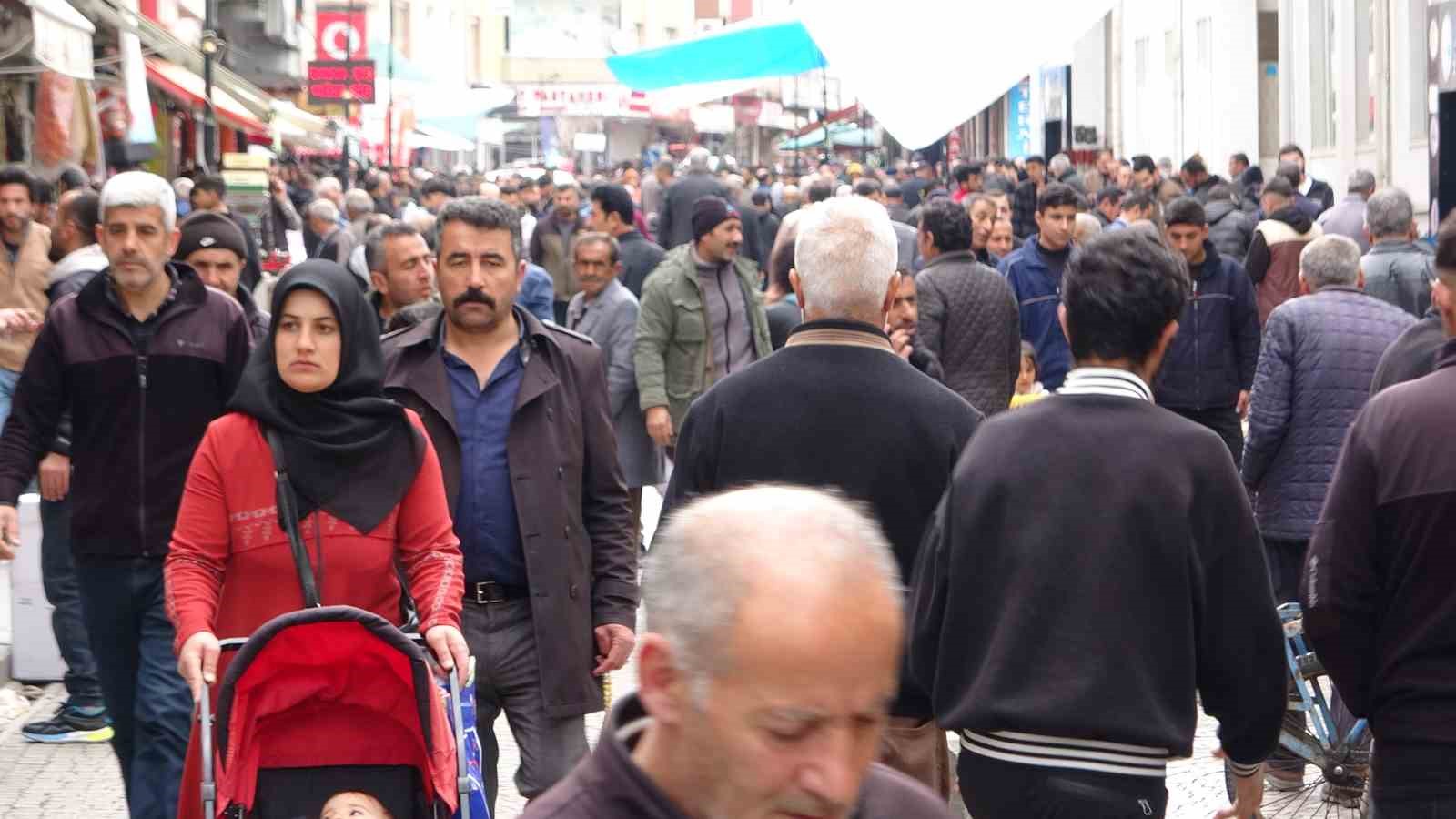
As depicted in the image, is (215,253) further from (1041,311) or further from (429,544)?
(1041,311)

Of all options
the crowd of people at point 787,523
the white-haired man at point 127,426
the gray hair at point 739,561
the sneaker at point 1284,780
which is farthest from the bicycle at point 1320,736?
the gray hair at point 739,561

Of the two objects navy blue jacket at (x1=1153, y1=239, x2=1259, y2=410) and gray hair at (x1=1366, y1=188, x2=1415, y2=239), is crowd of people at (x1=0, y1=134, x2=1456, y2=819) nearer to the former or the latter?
navy blue jacket at (x1=1153, y1=239, x2=1259, y2=410)

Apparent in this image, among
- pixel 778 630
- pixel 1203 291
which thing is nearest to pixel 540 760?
pixel 778 630

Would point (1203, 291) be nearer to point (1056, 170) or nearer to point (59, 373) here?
point (59, 373)

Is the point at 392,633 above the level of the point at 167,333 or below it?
below

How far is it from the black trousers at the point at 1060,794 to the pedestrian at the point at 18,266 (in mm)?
6096

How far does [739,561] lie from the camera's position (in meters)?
2.12

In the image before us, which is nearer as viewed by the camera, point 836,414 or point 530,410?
point 836,414

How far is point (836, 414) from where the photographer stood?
493 cm

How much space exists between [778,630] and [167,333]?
14.4ft

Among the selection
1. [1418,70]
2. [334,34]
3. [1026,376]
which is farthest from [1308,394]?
[334,34]

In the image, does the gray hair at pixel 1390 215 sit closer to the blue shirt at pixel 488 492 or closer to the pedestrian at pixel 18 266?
the pedestrian at pixel 18 266

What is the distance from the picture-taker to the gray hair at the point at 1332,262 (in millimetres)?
8023

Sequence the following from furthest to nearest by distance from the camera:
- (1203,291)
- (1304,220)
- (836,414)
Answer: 1. (1304,220)
2. (1203,291)
3. (836,414)
